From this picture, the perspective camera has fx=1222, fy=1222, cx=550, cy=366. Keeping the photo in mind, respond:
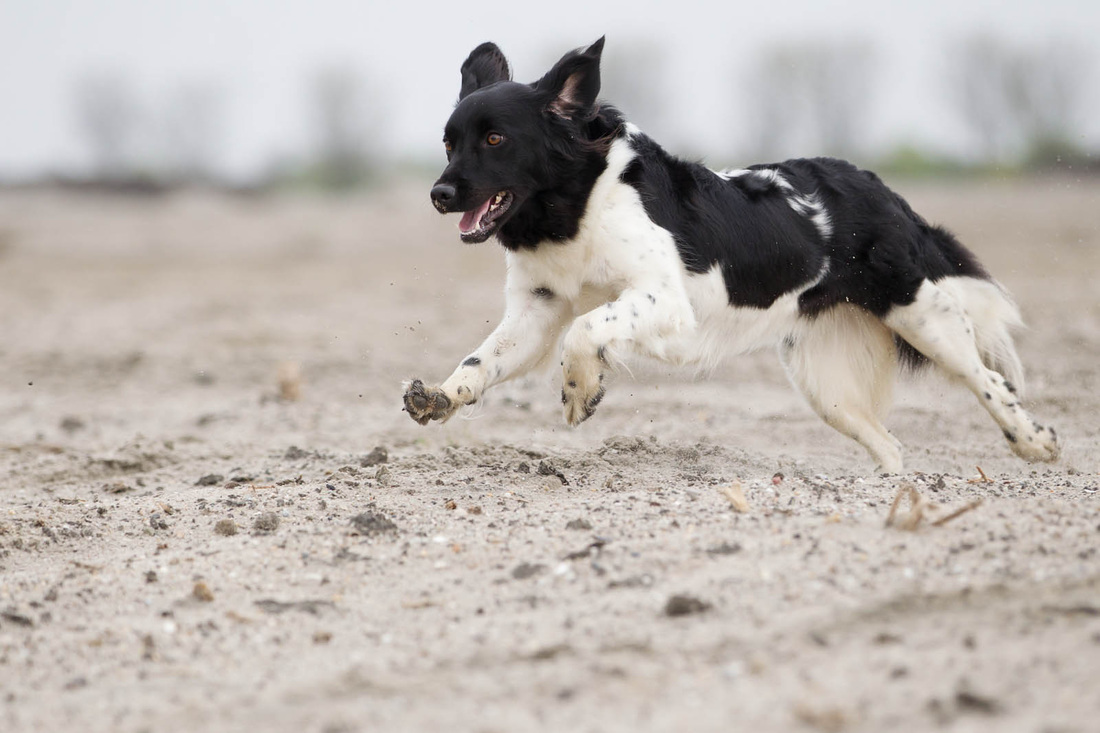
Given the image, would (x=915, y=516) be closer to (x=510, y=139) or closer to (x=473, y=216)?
(x=473, y=216)

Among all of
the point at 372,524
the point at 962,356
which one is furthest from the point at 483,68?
the point at 962,356

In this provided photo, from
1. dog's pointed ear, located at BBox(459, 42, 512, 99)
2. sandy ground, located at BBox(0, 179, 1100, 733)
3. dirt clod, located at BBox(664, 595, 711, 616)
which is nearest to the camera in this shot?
sandy ground, located at BBox(0, 179, 1100, 733)

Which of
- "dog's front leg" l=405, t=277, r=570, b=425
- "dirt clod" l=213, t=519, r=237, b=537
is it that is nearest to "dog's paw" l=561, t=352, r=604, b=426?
"dog's front leg" l=405, t=277, r=570, b=425

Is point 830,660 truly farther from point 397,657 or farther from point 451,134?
point 451,134

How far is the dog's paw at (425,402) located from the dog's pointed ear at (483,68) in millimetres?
1494

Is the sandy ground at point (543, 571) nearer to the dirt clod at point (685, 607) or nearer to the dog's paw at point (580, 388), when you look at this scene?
the dirt clod at point (685, 607)

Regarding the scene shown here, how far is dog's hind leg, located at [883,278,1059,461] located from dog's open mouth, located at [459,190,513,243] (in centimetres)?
229

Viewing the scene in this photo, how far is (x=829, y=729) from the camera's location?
2.82 m

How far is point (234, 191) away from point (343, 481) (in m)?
34.3

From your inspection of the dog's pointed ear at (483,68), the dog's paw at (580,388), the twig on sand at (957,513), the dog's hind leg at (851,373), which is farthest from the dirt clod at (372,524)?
the dog's hind leg at (851,373)

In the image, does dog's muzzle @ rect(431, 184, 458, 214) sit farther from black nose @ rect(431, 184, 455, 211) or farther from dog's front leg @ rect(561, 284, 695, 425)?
dog's front leg @ rect(561, 284, 695, 425)

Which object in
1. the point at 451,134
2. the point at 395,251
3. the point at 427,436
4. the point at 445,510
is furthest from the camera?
the point at 395,251

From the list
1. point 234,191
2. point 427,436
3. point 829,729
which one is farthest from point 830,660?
point 234,191

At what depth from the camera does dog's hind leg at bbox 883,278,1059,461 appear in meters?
6.30
